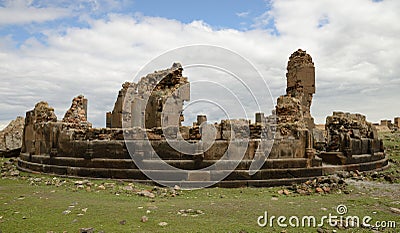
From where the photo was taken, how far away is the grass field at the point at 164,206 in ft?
15.7

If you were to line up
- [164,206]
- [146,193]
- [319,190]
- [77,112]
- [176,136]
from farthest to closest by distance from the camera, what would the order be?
[77,112], [176,136], [319,190], [146,193], [164,206]

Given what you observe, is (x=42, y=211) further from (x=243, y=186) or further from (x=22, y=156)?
(x=22, y=156)

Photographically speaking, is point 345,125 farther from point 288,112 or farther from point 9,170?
point 9,170

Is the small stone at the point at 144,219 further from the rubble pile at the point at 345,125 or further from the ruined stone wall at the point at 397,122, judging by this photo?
the ruined stone wall at the point at 397,122

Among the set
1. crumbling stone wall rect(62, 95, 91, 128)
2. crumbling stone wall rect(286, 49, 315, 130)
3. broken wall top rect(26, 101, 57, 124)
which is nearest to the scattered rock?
broken wall top rect(26, 101, 57, 124)

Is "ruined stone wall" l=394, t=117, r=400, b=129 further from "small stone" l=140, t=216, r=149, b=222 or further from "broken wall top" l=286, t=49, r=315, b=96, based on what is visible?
"small stone" l=140, t=216, r=149, b=222

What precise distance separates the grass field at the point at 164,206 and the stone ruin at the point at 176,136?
685mm

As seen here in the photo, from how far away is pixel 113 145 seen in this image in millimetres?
9172

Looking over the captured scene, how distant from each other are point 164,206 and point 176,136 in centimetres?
306

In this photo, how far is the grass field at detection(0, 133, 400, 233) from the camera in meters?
4.79

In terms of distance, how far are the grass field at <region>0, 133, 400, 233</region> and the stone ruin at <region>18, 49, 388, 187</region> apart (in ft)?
2.25

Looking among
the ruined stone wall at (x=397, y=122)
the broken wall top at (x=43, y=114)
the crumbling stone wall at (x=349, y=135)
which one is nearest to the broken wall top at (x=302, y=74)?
the crumbling stone wall at (x=349, y=135)

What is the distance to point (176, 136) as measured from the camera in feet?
29.2

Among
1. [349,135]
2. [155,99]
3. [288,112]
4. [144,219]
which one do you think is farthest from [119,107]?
[144,219]
